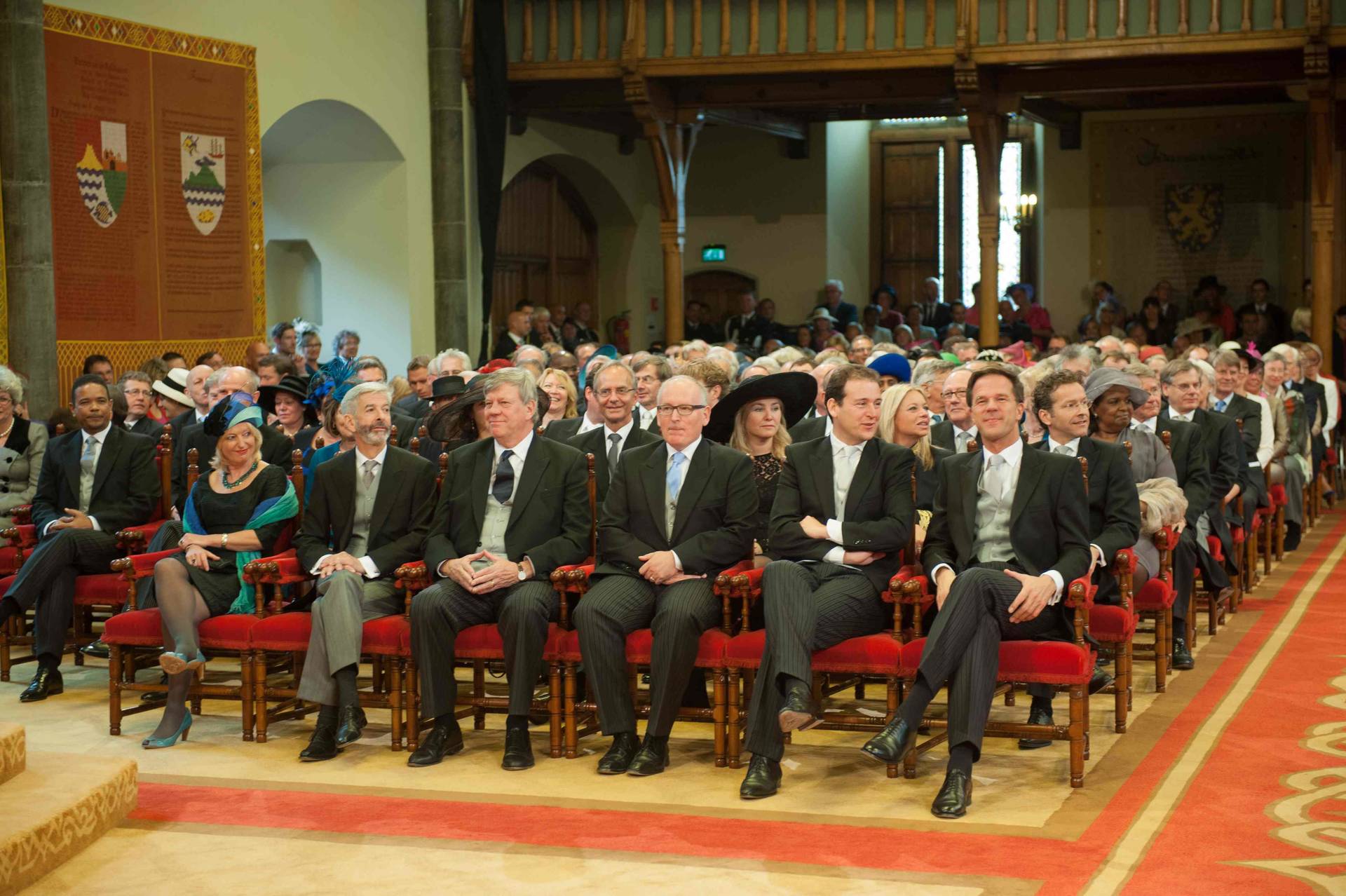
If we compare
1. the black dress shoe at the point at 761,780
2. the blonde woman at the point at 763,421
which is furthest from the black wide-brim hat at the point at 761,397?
the black dress shoe at the point at 761,780

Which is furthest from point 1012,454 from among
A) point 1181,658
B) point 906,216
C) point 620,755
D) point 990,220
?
point 906,216

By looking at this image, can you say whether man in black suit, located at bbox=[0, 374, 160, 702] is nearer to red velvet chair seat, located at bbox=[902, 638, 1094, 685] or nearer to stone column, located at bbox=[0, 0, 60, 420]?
stone column, located at bbox=[0, 0, 60, 420]

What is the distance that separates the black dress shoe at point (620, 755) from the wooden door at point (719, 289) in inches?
511

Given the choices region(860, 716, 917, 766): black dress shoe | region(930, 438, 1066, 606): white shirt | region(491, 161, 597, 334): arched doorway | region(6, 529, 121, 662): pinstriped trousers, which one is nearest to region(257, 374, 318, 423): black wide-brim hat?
region(6, 529, 121, 662): pinstriped trousers

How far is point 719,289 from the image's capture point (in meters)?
18.3

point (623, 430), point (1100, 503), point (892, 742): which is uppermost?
point (623, 430)

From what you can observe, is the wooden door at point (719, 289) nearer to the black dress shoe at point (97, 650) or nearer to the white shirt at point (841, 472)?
the black dress shoe at point (97, 650)

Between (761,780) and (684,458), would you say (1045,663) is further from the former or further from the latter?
(684,458)

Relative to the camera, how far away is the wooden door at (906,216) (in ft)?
60.9

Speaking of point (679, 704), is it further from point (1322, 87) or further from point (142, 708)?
point (1322, 87)

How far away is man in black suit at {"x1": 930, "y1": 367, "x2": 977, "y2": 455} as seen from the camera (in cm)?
653

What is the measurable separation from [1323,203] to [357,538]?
9.24 metres

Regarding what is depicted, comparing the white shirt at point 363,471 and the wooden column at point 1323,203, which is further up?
the wooden column at point 1323,203

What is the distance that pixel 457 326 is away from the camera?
13594mm
